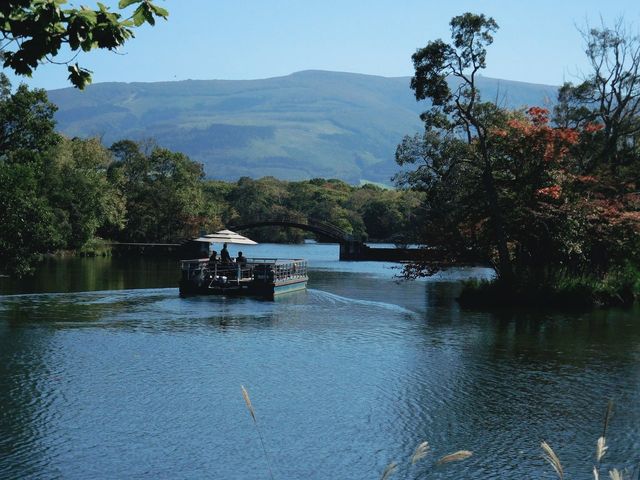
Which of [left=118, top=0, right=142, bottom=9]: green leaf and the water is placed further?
the water

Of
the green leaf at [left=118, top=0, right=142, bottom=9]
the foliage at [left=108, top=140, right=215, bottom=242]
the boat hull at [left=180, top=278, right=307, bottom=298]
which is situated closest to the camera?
the green leaf at [left=118, top=0, right=142, bottom=9]

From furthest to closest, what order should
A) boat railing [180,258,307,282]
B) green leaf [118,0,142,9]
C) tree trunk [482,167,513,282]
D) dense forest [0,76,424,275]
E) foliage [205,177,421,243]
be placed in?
foliage [205,177,421,243]
boat railing [180,258,307,282]
tree trunk [482,167,513,282]
dense forest [0,76,424,275]
green leaf [118,0,142,9]

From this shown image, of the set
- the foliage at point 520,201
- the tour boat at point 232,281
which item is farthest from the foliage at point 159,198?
the foliage at point 520,201

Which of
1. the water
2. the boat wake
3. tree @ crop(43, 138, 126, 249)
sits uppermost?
tree @ crop(43, 138, 126, 249)

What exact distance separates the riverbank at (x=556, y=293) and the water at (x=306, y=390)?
94.8 inches

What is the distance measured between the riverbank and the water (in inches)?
94.8

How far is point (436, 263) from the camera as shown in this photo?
44.1 m

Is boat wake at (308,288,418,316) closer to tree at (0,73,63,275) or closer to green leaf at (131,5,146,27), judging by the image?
tree at (0,73,63,275)

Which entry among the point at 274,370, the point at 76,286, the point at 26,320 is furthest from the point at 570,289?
the point at 76,286

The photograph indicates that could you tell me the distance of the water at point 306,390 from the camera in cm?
1580

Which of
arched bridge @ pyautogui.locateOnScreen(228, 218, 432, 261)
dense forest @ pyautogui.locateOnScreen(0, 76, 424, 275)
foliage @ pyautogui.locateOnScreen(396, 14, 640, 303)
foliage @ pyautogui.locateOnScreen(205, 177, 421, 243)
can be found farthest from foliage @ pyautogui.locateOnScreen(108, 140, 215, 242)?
foliage @ pyautogui.locateOnScreen(396, 14, 640, 303)

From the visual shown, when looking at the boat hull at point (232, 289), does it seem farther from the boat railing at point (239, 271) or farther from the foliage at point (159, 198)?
the foliage at point (159, 198)

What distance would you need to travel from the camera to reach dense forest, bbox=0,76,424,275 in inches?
1500

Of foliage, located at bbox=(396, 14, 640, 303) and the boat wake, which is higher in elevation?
foliage, located at bbox=(396, 14, 640, 303)
